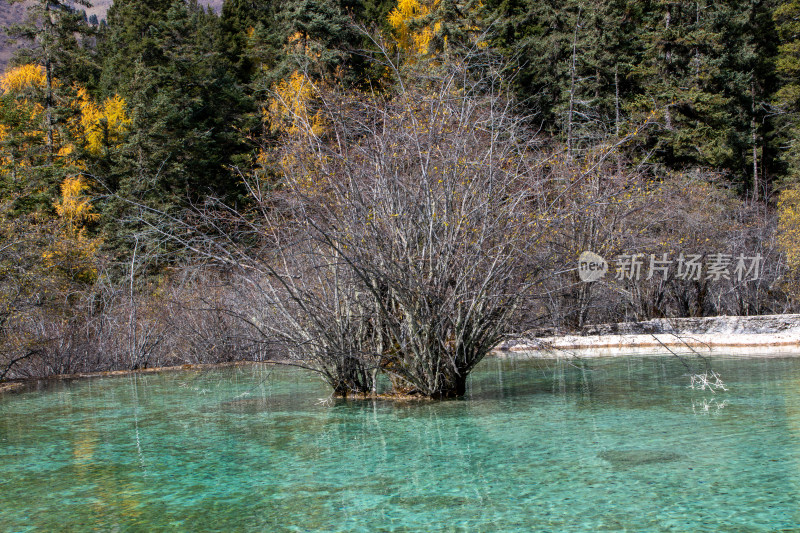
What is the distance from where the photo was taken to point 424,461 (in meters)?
5.95

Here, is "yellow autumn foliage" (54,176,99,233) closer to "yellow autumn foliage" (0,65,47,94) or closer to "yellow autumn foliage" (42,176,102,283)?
"yellow autumn foliage" (42,176,102,283)

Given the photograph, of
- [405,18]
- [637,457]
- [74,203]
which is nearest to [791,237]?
[637,457]

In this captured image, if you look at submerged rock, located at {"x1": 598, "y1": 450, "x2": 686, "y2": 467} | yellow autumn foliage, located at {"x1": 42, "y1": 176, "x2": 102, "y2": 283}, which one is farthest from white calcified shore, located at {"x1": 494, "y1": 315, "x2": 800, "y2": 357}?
yellow autumn foliage, located at {"x1": 42, "y1": 176, "x2": 102, "y2": 283}

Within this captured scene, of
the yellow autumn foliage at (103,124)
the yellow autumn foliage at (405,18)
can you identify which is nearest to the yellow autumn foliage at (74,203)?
the yellow autumn foliage at (103,124)

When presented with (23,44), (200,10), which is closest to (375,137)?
(23,44)

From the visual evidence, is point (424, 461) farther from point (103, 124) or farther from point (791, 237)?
point (103, 124)

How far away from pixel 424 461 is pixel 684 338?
9535 millimetres

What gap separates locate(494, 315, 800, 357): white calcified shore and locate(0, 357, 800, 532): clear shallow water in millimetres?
3603

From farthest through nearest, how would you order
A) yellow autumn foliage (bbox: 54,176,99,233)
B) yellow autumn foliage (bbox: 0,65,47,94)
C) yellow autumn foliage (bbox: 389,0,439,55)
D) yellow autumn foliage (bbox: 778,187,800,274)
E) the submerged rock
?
yellow autumn foliage (bbox: 389,0,439,55) < yellow autumn foliage (bbox: 0,65,47,94) < yellow autumn foliage (bbox: 54,176,99,233) < yellow autumn foliage (bbox: 778,187,800,274) < the submerged rock

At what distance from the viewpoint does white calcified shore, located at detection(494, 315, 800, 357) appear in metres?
13.6

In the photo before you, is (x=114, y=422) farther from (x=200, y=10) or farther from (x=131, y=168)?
(x=200, y=10)

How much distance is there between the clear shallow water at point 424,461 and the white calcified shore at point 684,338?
11.8 feet

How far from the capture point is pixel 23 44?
33062 mm

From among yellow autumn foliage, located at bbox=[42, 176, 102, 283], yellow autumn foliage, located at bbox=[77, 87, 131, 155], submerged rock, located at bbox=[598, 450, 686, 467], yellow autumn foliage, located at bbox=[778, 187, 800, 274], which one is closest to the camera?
submerged rock, located at bbox=[598, 450, 686, 467]
